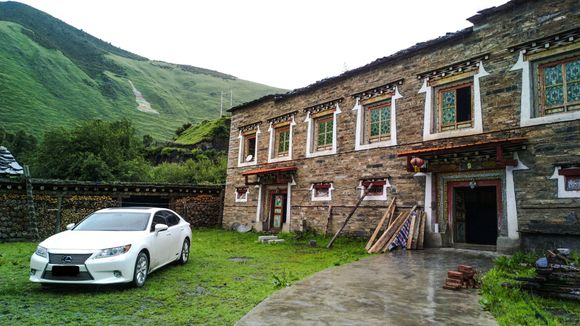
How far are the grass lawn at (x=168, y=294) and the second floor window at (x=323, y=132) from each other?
20.9 feet

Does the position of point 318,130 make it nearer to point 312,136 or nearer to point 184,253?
point 312,136

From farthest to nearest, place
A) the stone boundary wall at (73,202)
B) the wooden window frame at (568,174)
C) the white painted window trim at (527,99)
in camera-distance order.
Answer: the stone boundary wall at (73,202) → the white painted window trim at (527,99) → the wooden window frame at (568,174)

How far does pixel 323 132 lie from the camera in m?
15.1

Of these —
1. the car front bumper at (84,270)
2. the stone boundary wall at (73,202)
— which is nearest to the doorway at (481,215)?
the car front bumper at (84,270)

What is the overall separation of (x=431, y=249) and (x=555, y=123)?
444cm

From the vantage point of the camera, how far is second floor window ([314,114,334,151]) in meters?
14.7

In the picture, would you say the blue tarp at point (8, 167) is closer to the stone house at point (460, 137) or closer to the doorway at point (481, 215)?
the stone house at point (460, 137)

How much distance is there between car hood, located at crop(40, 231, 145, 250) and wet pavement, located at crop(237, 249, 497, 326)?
9.61ft

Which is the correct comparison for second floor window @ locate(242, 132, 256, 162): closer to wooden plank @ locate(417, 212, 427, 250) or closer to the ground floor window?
the ground floor window

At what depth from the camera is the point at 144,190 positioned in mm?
18359

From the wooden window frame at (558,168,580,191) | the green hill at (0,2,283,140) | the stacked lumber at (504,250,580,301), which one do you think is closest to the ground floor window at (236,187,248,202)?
the wooden window frame at (558,168,580,191)

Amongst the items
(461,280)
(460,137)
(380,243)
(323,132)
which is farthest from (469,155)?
(323,132)

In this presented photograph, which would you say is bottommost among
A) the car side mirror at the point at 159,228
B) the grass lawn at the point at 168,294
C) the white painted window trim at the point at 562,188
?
the grass lawn at the point at 168,294

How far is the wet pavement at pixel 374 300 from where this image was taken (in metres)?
4.04
